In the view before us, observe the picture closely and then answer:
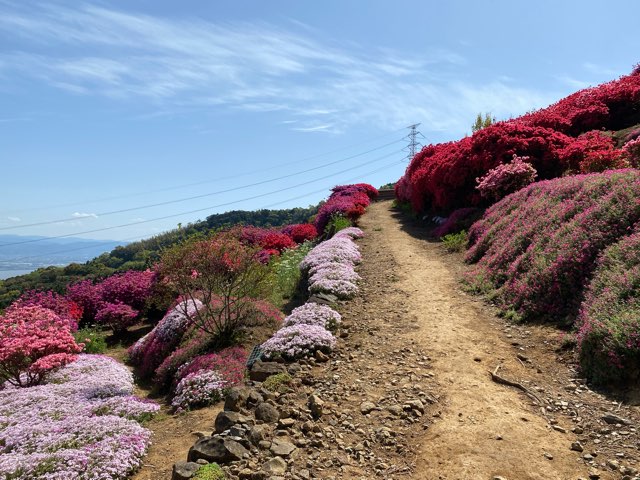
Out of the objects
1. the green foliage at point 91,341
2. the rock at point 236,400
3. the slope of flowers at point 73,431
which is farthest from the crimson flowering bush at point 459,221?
the green foliage at point 91,341

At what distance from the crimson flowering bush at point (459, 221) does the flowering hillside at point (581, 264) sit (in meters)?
3.82

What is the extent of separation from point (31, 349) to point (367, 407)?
716 centimetres

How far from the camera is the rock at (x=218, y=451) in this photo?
4.17 metres

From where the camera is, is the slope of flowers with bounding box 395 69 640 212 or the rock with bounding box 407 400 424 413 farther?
the slope of flowers with bounding box 395 69 640 212

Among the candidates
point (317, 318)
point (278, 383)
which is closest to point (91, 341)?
point (317, 318)

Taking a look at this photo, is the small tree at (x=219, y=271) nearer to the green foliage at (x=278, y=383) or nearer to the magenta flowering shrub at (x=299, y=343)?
the magenta flowering shrub at (x=299, y=343)

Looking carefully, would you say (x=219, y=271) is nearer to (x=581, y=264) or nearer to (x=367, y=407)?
(x=367, y=407)

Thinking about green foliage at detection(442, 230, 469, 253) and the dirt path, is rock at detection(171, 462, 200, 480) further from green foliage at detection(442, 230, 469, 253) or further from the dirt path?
green foliage at detection(442, 230, 469, 253)

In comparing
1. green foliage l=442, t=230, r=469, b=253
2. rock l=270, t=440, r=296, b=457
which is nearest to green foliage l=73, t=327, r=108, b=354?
rock l=270, t=440, r=296, b=457

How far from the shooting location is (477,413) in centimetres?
480

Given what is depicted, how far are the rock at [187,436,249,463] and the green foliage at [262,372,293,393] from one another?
1.39 meters

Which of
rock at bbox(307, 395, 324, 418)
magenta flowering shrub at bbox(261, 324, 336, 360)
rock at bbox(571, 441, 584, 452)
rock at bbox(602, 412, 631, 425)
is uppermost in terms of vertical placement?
magenta flowering shrub at bbox(261, 324, 336, 360)

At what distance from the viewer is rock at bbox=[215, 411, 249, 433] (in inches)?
188

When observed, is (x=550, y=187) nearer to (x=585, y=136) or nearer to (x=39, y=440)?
(x=585, y=136)
